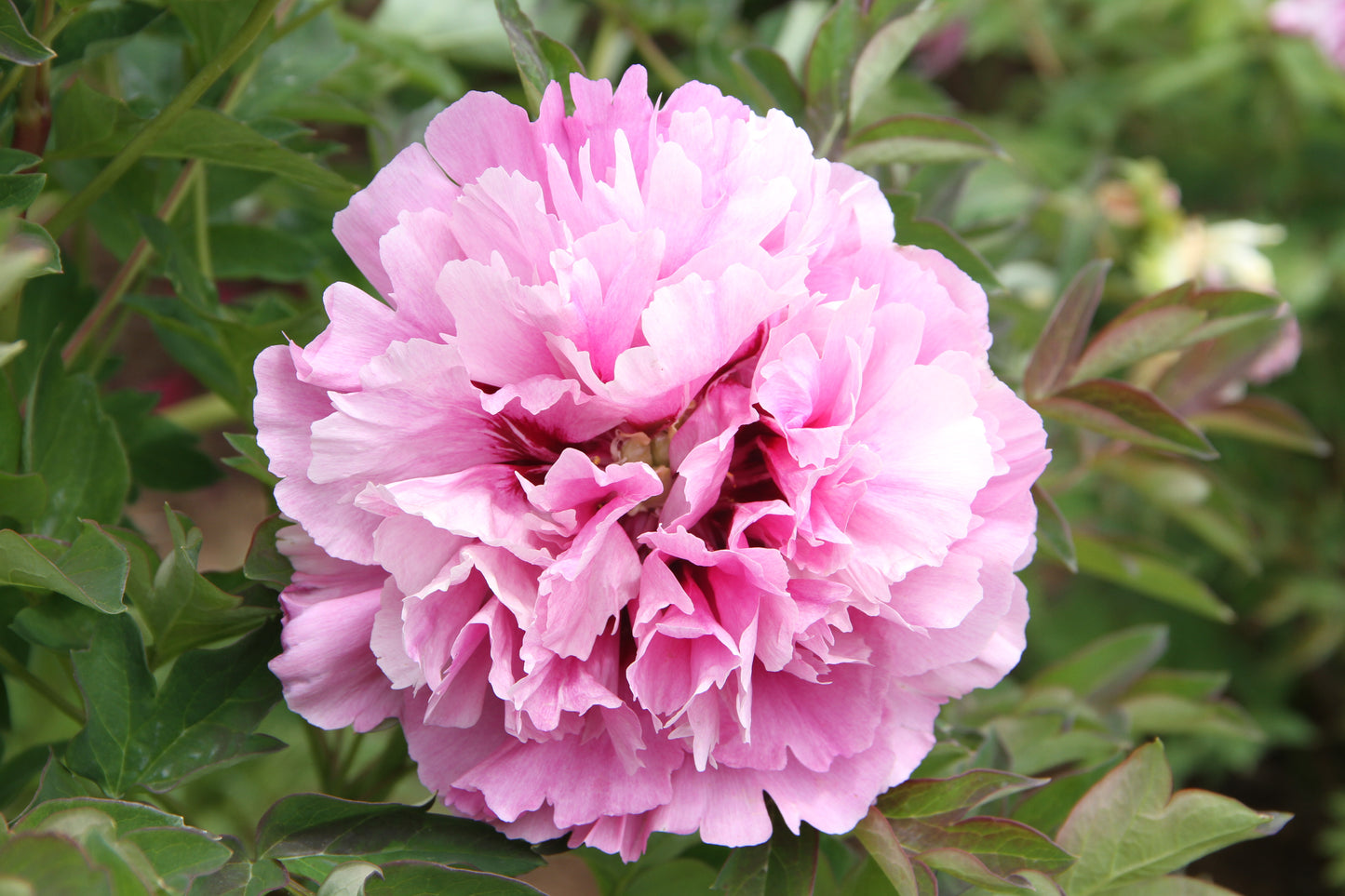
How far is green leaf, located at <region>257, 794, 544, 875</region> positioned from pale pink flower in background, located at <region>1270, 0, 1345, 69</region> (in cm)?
166

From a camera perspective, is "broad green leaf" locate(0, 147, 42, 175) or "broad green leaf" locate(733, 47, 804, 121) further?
"broad green leaf" locate(733, 47, 804, 121)

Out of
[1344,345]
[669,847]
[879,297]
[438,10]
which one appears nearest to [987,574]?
[879,297]

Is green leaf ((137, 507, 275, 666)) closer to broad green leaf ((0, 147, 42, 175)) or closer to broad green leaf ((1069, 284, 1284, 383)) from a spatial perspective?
broad green leaf ((0, 147, 42, 175))

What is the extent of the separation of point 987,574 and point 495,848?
0.67 feet

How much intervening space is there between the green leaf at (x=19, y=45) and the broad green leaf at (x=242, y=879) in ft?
0.89

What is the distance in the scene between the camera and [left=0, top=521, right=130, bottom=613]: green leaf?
1.11 feet

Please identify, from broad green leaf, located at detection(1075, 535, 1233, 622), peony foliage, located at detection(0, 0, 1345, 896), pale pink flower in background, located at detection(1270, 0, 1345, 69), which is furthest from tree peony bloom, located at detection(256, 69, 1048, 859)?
pale pink flower in background, located at detection(1270, 0, 1345, 69)

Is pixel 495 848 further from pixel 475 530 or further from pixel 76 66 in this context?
pixel 76 66

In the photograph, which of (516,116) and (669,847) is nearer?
(516,116)

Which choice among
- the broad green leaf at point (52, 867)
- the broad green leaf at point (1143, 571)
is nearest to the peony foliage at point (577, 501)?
the broad green leaf at point (52, 867)

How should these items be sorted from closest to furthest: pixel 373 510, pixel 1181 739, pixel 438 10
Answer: pixel 373 510 < pixel 438 10 < pixel 1181 739

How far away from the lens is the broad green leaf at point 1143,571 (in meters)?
0.61

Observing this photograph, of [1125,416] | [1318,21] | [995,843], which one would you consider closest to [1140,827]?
[995,843]

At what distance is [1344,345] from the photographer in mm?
1744
